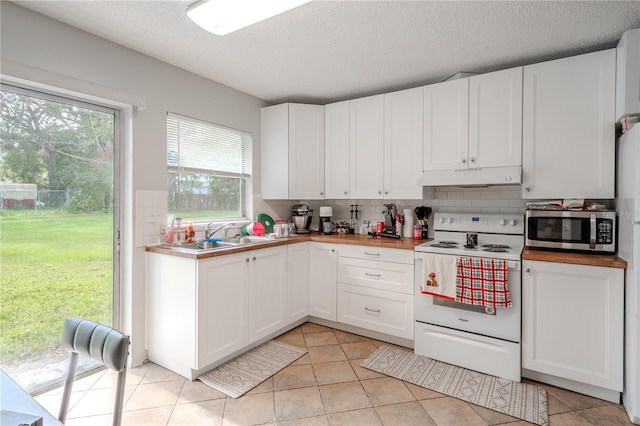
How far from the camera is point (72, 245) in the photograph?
2.25 meters

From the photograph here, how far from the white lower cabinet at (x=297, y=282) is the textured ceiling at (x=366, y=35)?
161 cm

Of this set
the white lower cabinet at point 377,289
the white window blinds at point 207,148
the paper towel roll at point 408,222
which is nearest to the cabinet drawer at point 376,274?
the white lower cabinet at point 377,289

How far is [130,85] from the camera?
2428 millimetres

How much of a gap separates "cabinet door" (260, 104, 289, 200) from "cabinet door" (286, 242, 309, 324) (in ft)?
2.13

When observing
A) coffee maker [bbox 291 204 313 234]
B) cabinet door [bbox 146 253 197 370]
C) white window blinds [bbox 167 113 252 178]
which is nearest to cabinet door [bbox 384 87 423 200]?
coffee maker [bbox 291 204 313 234]

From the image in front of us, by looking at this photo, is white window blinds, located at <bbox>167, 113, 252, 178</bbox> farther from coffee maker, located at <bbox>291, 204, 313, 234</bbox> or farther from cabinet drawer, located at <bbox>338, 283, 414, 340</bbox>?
cabinet drawer, located at <bbox>338, 283, 414, 340</bbox>

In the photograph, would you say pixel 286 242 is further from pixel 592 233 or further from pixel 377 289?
pixel 592 233

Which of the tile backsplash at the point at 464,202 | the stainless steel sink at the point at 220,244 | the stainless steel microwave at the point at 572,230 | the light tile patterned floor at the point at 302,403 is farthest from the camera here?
the tile backsplash at the point at 464,202

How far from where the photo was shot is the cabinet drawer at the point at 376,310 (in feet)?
9.05

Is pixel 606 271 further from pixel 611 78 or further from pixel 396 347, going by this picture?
pixel 396 347

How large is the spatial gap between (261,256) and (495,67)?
98.1 inches

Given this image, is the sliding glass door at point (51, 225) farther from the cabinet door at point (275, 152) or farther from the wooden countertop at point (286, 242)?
the cabinet door at point (275, 152)

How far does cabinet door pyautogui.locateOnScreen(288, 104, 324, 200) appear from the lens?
11.3 feet

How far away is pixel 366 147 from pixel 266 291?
66.0 inches
